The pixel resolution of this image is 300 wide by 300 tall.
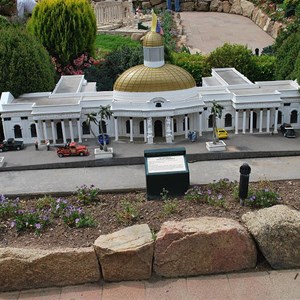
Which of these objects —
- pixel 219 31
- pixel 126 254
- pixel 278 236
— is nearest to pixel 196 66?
pixel 219 31

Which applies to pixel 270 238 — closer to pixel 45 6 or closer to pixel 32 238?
pixel 32 238

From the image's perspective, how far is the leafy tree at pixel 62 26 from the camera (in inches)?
1565

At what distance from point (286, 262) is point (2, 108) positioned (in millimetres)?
20035

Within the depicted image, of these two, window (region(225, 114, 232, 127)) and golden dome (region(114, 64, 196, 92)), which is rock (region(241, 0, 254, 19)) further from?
golden dome (region(114, 64, 196, 92))

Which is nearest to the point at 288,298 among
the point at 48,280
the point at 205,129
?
the point at 48,280

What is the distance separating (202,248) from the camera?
13.2 m

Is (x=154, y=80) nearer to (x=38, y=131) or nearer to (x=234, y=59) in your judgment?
(x=38, y=131)

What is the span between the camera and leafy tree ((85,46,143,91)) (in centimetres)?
3966

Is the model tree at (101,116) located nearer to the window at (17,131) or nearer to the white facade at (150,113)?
the white facade at (150,113)

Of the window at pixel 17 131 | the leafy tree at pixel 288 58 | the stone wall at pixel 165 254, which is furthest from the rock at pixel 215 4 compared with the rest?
the stone wall at pixel 165 254

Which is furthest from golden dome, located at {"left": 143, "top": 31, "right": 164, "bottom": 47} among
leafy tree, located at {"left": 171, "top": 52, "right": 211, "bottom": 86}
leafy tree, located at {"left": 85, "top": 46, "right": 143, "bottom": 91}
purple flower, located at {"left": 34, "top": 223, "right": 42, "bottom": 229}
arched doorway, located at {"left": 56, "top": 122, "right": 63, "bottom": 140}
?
purple flower, located at {"left": 34, "top": 223, "right": 42, "bottom": 229}

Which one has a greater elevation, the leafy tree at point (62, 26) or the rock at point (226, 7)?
the leafy tree at point (62, 26)

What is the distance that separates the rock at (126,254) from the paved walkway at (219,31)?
4071cm

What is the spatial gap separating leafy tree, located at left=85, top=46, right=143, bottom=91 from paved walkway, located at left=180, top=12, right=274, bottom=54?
40.9 ft
